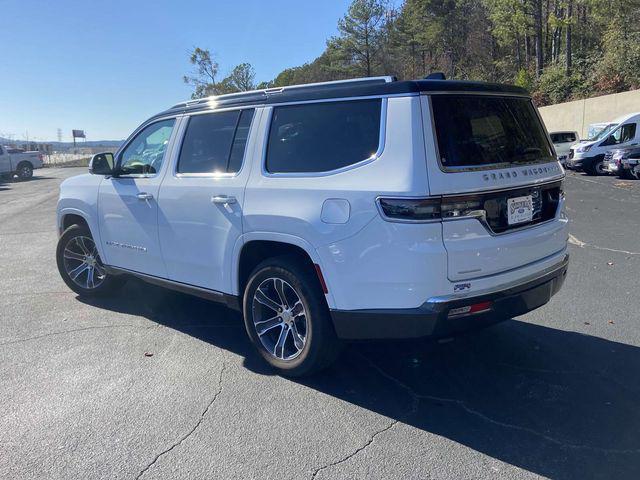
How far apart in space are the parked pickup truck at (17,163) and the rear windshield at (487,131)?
2987cm

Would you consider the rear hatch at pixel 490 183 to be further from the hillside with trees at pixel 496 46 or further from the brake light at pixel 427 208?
the hillside with trees at pixel 496 46

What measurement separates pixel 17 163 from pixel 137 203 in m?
28.1

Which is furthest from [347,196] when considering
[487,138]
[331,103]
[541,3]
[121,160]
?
[541,3]

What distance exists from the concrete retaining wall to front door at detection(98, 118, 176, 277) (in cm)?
2651

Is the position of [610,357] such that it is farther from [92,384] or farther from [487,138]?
[92,384]

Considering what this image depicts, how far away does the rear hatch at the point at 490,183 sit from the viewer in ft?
10.4

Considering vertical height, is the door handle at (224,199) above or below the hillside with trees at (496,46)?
below

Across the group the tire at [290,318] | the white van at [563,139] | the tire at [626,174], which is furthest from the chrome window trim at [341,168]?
the white van at [563,139]

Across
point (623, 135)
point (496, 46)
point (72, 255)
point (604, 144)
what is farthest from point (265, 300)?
point (496, 46)

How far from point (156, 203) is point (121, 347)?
126cm

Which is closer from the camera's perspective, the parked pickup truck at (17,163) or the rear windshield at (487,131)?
the rear windshield at (487,131)

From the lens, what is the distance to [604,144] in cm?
2066

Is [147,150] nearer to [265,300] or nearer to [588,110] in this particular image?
[265,300]

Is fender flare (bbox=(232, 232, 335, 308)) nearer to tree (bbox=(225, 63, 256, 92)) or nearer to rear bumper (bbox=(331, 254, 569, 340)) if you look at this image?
rear bumper (bbox=(331, 254, 569, 340))
